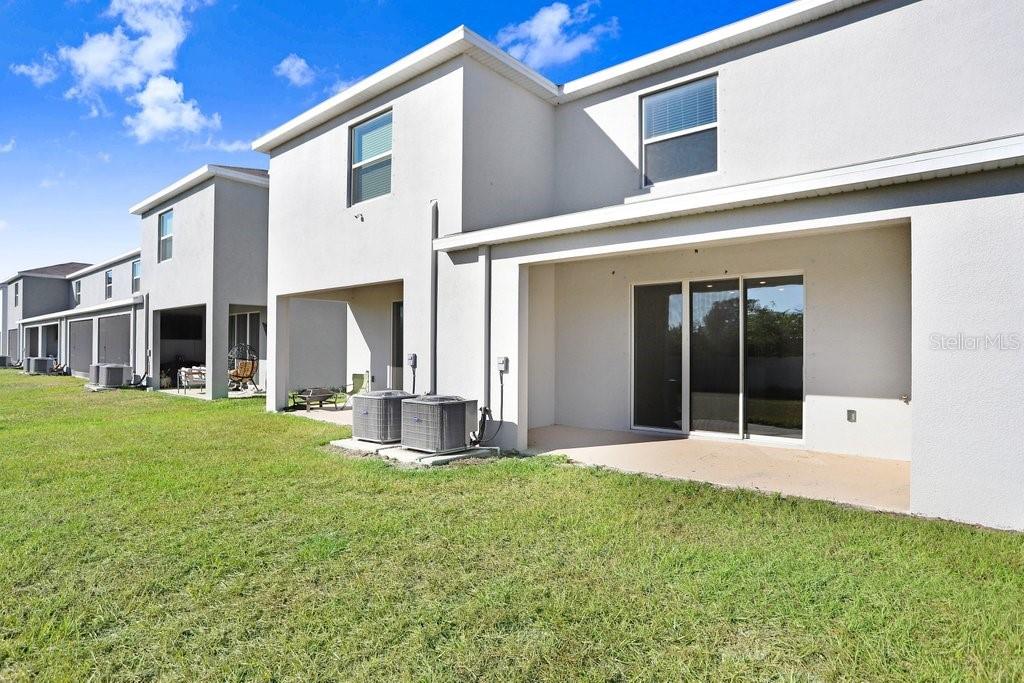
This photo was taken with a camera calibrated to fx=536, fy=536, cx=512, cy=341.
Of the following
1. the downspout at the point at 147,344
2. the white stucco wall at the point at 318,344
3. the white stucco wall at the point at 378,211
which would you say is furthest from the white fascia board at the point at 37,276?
the white stucco wall at the point at 378,211

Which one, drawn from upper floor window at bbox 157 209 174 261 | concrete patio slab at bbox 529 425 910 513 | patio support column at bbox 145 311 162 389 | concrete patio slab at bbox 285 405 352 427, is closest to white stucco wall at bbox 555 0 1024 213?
concrete patio slab at bbox 529 425 910 513

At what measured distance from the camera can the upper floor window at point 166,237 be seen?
17.8 meters

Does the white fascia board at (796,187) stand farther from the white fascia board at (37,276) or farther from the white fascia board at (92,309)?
the white fascia board at (37,276)

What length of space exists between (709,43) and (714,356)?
15.6 feet

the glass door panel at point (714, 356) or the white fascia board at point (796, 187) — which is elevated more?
the white fascia board at point (796, 187)

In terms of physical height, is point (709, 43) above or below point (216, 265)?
above

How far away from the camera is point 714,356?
332 inches

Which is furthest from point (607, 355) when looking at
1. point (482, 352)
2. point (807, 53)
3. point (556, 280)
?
point (807, 53)

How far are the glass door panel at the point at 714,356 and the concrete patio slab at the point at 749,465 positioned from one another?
16.3 inches

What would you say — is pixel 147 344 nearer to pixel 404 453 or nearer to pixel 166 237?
pixel 166 237

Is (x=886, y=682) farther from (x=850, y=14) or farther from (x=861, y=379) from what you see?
(x=850, y=14)

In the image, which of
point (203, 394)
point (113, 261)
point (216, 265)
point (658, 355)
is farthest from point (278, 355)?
point (113, 261)

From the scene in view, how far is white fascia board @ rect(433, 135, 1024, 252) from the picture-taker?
4363 millimetres

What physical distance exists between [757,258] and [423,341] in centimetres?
528
